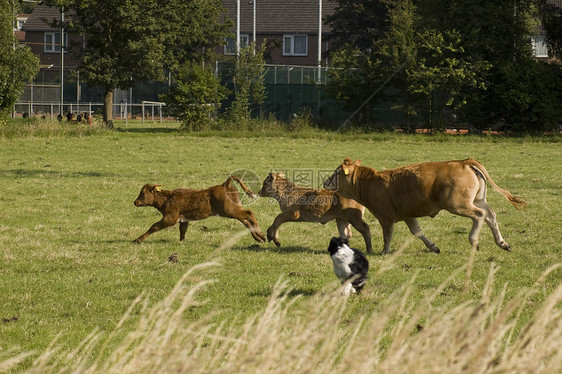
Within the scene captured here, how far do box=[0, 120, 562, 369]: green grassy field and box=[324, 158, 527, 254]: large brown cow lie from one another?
1.50 feet

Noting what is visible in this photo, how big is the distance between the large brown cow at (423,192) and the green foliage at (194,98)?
29389 mm

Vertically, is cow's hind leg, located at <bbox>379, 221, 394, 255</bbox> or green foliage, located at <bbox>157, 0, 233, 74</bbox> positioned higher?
green foliage, located at <bbox>157, 0, 233, 74</bbox>

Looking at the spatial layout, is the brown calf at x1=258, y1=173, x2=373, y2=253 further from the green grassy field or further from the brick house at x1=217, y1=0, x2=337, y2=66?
the brick house at x1=217, y1=0, x2=337, y2=66

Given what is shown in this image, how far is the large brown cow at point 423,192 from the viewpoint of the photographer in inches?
432

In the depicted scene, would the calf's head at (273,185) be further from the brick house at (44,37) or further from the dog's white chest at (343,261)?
the brick house at (44,37)

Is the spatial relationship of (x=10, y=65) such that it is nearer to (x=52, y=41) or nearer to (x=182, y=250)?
(x=182, y=250)

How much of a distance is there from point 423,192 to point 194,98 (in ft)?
101

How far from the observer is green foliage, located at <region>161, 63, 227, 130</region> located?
41.0 meters

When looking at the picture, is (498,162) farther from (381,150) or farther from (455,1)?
Answer: (455,1)

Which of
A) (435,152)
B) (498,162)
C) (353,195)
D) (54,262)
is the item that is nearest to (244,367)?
(54,262)

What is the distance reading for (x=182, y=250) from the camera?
11477 mm

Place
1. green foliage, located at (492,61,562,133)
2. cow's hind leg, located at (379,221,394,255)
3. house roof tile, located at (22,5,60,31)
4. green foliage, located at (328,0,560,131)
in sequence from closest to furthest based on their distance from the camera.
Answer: cow's hind leg, located at (379,221,394,255) < green foliage, located at (492,61,562,133) < green foliage, located at (328,0,560,131) < house roof tile, located at (22,5,60,31)

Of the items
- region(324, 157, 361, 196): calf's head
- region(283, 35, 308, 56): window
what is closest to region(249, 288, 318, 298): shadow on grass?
region(324, 157, 361, 196): calf's head

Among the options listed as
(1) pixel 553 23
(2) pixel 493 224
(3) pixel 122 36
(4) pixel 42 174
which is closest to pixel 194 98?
(3) pixel 122 36
